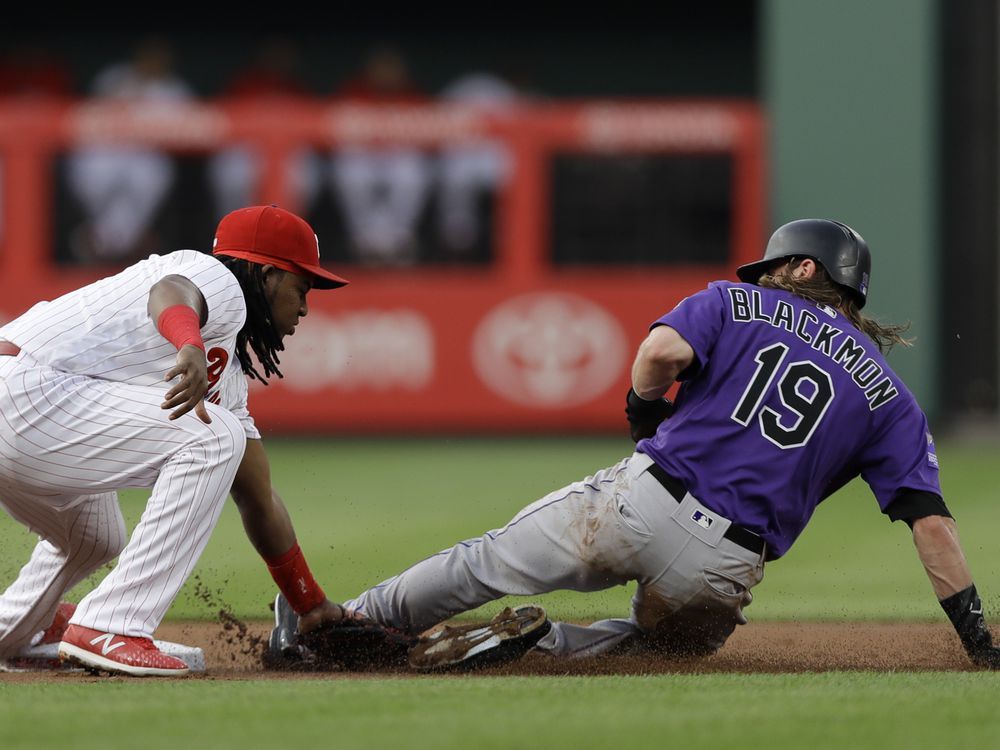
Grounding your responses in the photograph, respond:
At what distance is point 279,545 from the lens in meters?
5.05

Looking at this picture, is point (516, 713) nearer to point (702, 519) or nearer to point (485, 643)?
point (485, 643)

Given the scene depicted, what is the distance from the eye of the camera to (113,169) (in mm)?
13789

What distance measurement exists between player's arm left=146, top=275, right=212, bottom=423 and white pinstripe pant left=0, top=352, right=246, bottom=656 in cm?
10

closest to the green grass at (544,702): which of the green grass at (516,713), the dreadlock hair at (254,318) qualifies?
the green grass at (516,713)

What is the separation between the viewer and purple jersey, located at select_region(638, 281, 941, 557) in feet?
15.2

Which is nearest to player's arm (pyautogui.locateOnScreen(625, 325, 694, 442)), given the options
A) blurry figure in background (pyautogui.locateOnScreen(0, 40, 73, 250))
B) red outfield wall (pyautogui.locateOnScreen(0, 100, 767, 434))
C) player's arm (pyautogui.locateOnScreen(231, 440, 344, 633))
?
player's arm (pyautogui.locateOnScreen(231, 440, 344, 633))

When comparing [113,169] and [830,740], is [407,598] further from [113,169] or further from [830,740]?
[113,169]

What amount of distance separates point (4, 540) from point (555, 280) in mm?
7006

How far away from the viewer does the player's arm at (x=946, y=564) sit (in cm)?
468

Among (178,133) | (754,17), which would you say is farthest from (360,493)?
(754,17)

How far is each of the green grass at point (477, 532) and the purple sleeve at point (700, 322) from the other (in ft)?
5.90

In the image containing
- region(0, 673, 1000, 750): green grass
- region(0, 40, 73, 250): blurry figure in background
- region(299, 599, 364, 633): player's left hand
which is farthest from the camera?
region(0, 40, 73, 250): blurry figure in background

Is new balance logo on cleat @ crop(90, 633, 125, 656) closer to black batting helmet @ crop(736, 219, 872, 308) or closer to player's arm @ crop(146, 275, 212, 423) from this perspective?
player's arm @ crop(146, 275, 212, 423)

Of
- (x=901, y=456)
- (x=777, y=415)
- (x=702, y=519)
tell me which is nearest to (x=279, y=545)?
(x=702, y=519)
